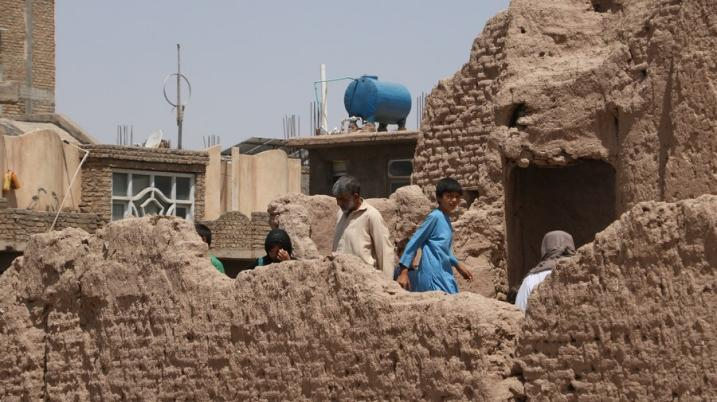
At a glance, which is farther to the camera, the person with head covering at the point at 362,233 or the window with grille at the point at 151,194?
the window with grille at the point at 151,194

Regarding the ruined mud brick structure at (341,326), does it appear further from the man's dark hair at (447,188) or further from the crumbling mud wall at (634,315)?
the man's dark hair at (447,188)

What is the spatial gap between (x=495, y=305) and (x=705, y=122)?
10.5 feet

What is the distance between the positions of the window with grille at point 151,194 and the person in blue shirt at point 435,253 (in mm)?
22823

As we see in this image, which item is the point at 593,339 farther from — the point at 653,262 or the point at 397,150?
the point at 397,150

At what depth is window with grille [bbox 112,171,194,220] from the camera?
33625 millimetres

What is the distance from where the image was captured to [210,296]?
34.0 feet

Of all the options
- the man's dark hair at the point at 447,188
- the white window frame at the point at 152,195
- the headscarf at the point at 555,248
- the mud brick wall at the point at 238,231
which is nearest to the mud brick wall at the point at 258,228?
the mud brick wall at the point at 238,231

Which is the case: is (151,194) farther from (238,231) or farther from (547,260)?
(547,260)

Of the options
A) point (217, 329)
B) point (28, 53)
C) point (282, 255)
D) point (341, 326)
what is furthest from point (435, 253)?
point (28, 53)

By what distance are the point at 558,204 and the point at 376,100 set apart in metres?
9.68

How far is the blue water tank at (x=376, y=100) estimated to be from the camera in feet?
75.2

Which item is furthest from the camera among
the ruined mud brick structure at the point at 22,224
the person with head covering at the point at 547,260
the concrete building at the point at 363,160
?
the ruined mud brick structure at the point at 22,224

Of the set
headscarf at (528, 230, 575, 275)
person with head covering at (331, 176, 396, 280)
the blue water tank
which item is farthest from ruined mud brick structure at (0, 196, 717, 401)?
the blue water tank

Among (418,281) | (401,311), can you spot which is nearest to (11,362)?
(418,281)
